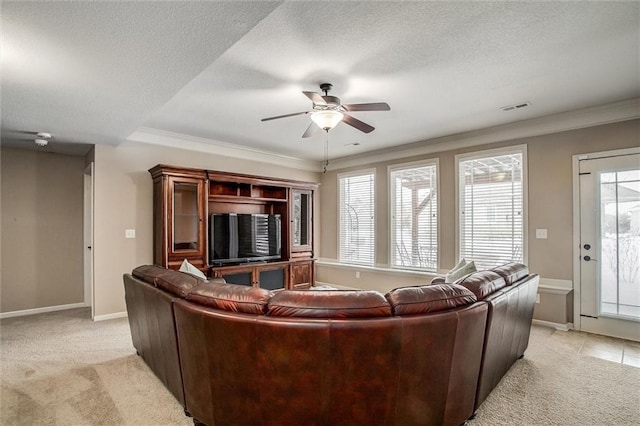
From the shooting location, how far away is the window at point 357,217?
5941 millimetres

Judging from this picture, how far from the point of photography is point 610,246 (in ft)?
11.7

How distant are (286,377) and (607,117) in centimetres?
437

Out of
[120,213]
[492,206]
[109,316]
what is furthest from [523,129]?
[109,316]

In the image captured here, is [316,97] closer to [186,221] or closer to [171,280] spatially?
[171,280]

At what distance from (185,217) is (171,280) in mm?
2447

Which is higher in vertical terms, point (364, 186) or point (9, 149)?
point (9, 149)

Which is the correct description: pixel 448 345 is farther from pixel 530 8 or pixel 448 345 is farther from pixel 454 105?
pixel 454 105

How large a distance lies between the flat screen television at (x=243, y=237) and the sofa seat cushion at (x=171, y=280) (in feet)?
7.00

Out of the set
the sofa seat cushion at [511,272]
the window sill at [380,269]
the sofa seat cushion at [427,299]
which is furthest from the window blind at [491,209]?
the sofa seat cushion at [427,299]

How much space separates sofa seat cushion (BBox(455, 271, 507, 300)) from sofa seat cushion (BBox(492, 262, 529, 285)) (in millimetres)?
92

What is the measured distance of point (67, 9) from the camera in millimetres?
1610

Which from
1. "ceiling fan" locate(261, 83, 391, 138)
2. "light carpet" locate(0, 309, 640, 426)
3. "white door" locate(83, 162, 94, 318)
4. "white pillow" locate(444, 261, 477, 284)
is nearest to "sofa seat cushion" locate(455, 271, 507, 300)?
"white pillow" locate(444, 261, 477, 284)

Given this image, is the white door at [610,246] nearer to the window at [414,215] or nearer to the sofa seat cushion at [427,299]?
the window at [414,215]

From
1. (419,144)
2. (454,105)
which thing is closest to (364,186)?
(419,144)
